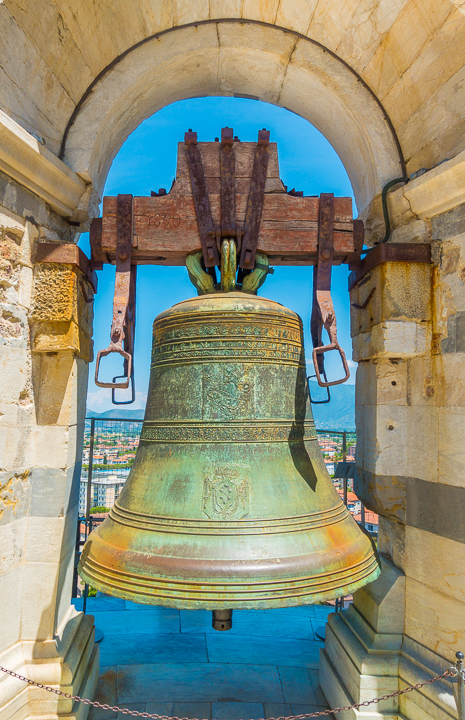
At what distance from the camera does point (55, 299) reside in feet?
8.39

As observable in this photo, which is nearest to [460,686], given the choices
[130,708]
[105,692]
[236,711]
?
[236,711]

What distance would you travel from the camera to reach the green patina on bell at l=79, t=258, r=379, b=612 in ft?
5.20

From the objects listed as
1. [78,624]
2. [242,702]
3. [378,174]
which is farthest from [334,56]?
[242,702]

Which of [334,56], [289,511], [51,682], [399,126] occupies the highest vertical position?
[334,56]

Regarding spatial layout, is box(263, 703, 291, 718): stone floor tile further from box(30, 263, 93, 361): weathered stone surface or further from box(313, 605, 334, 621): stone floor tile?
box(30, 263, 93, 361): weathered stone surface

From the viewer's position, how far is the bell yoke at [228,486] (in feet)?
5.21

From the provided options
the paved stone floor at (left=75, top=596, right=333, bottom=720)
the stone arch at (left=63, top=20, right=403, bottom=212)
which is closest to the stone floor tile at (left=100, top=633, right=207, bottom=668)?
the paved stone floor at (left=75, top=596, right=333, bottom=720)

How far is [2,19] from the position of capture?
2281 mm

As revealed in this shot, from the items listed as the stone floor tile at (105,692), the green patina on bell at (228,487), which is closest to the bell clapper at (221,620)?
the green patina on bell at (228,487)

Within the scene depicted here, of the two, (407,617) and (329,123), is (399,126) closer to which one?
(329,123)

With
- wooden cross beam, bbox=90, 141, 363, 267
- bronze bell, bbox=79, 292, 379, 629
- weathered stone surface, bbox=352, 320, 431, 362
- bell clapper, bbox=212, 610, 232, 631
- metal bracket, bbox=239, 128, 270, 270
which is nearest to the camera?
bronze bell, bbox=79, 292, 379, 629

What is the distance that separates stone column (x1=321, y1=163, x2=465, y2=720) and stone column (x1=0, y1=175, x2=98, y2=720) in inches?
65.7

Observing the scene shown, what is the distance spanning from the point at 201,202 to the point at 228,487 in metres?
1.55

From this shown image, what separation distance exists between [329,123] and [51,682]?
3.78 metres
